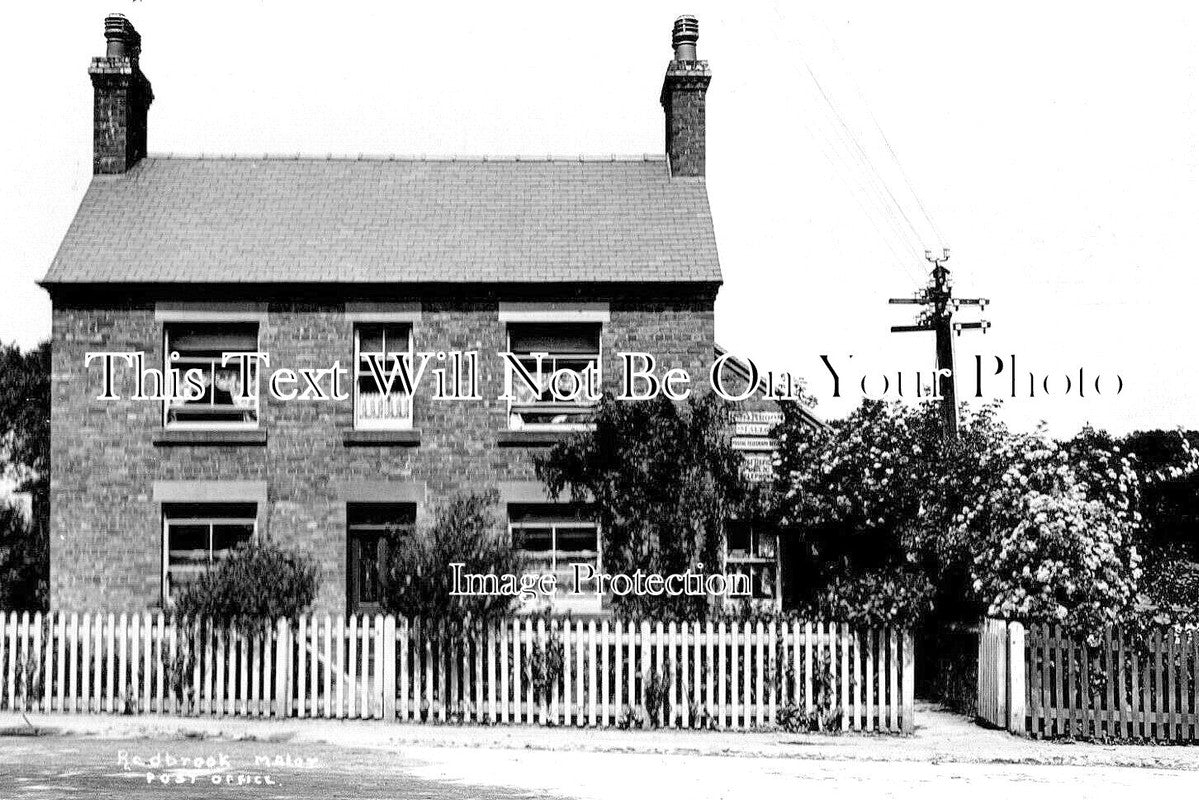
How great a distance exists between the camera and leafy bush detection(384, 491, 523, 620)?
1619cm

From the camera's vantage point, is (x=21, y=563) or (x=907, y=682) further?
(x=21, y=563)

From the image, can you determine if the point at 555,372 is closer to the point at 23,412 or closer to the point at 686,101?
the point at 686,101

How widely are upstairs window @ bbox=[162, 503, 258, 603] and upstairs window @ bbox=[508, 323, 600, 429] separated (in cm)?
426

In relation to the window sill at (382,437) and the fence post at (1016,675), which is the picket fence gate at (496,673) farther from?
the window sill at (382,437)

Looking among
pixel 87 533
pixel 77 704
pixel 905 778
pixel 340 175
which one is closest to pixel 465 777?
pixel 905 778

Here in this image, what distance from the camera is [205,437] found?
64.8 ft

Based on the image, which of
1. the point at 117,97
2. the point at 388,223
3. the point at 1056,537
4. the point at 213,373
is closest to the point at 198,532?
the point at 213,373

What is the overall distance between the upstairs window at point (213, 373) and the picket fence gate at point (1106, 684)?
1124cm

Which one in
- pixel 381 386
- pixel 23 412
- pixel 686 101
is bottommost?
pixel 23 412

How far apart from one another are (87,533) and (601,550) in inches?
292

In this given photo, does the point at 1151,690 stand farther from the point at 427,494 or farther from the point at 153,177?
the point at 153,177

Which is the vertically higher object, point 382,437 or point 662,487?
point 382,437

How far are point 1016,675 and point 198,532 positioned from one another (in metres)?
11.5

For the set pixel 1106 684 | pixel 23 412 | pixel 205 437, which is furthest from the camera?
pixel 23 412
